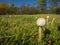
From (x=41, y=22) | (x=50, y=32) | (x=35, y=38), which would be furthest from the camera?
(x=50, y=32)

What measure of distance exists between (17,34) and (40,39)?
705mm

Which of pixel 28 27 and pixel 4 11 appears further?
pixel 4 11

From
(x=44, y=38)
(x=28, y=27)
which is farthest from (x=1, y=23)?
(x=44, y=38)

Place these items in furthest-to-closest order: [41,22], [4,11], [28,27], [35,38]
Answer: [4,11]
[28,27]
[35,38]
[41,22]

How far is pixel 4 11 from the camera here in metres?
11.0

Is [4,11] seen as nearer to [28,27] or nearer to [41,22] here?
[28,27]

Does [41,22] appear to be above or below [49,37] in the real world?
above

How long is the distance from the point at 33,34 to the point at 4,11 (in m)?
5.77

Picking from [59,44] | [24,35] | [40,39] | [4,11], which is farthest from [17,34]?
[4,11]

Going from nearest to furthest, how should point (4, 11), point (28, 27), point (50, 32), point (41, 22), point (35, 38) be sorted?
point (41, 22) < point (35, 38) < point (50, 32) < point (28, 27) < point (4, 11)

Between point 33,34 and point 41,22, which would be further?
point 33,34

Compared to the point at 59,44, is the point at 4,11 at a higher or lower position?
higher

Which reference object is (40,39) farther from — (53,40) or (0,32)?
(0,32)

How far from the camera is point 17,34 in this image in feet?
17.7
